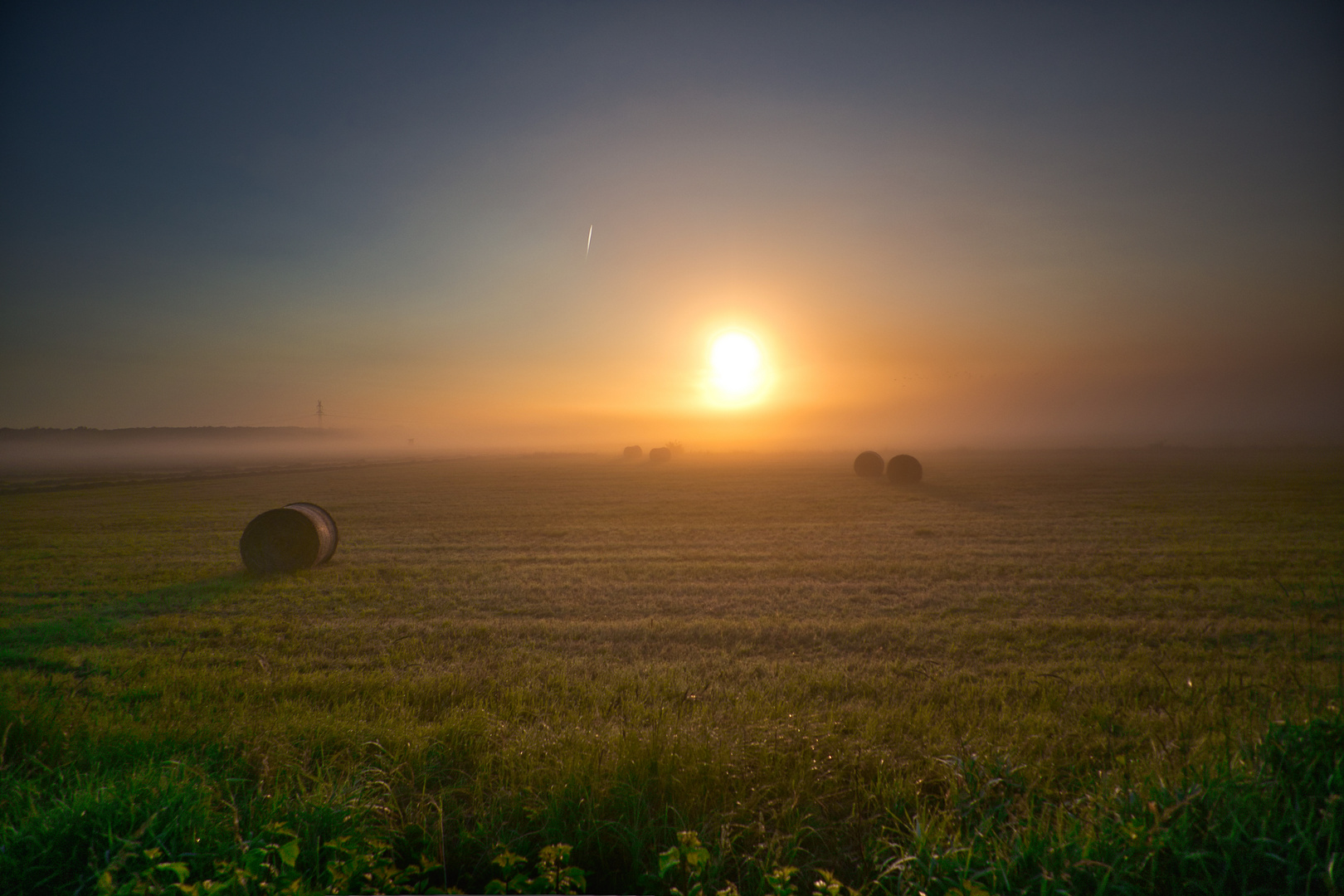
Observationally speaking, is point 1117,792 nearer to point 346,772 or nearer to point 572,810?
point 572,810

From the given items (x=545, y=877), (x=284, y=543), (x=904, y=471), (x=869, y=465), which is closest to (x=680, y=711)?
(x=545, y=877)

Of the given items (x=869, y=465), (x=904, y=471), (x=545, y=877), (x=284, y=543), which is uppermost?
(x=869, y=465)

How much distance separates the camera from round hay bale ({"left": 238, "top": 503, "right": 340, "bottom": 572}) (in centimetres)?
1182

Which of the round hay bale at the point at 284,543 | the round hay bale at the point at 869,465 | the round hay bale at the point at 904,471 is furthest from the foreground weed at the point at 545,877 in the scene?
the round hay bale at the point at 869,465

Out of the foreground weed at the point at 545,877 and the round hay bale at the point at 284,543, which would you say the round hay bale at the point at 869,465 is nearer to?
the round hay bale at the point at 284,543

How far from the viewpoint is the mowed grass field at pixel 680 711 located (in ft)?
9.27

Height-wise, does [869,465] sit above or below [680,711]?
above

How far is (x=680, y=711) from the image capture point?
5273mm

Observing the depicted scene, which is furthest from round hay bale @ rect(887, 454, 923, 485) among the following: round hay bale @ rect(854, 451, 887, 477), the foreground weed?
the foreground weed

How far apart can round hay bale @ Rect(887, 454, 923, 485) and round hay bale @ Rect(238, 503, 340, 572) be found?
26076 mm

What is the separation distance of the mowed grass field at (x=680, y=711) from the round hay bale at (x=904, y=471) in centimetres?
1483

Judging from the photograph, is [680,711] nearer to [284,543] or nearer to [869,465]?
[284,543]

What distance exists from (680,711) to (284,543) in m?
10.8

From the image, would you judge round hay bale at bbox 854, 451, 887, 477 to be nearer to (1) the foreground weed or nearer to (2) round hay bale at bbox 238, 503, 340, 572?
(2) round hay bale at bbox 238, 503, 340, 572
